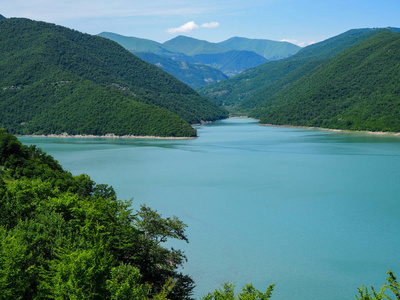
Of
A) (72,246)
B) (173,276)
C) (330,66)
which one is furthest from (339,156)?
(330,66)

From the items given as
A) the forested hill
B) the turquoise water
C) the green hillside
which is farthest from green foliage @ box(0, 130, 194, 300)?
the green hillside

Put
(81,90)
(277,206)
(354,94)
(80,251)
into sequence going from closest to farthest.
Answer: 1. (80,251)
2. (277,206)
3. (81,90)
4. (354,94)

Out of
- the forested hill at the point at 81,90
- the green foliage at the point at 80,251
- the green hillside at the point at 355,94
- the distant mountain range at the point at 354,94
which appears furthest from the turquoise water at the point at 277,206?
the distant mountain range at the point at 354,94

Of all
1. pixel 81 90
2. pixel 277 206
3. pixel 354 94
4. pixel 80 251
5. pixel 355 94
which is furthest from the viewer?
pixel 354 94

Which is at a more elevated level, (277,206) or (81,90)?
(81,90)

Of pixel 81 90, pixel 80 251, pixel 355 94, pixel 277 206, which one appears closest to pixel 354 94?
pixel 355 94

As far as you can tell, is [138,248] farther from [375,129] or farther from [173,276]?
[375,129]

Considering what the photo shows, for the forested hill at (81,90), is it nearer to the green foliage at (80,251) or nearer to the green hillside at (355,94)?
the green hillside at (355,94)

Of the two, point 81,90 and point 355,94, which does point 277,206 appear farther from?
point 355,94
